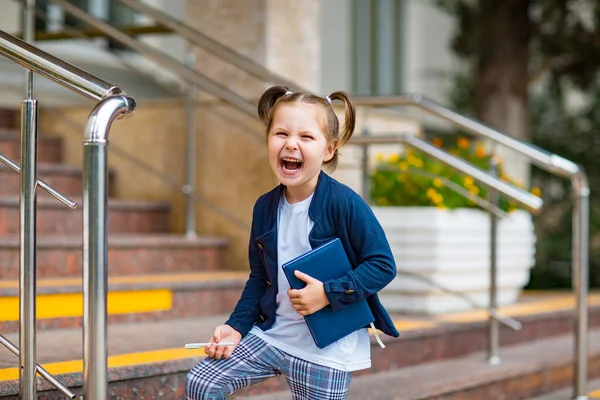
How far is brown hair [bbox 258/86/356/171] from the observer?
222cm

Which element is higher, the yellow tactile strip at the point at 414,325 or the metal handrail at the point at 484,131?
the metal handrail at the point at 484,131

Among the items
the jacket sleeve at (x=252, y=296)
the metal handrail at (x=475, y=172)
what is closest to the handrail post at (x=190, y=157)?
the metal handrail at (x=475, y=172)

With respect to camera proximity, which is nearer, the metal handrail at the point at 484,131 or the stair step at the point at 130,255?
the stair step at the point at 130,255

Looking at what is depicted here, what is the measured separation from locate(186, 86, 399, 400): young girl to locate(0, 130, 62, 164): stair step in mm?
2893

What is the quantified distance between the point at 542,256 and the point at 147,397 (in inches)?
240

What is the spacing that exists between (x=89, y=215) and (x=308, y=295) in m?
0.52

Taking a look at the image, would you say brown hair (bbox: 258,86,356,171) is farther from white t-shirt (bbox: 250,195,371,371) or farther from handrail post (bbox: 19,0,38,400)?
handrail post (bbox: 19,0,38,400)

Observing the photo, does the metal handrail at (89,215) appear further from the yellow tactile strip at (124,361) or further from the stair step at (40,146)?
the stair step at (40,146)

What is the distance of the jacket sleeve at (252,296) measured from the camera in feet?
7.58

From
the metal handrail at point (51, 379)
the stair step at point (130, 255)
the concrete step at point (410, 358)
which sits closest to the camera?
the metal handrail at point (51, 379)

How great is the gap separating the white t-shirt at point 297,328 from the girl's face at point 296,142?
0.11 m

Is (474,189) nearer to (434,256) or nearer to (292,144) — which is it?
(434,256)

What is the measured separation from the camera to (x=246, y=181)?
487 centimetres

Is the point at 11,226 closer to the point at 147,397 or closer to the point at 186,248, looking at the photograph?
the point at 186,248
